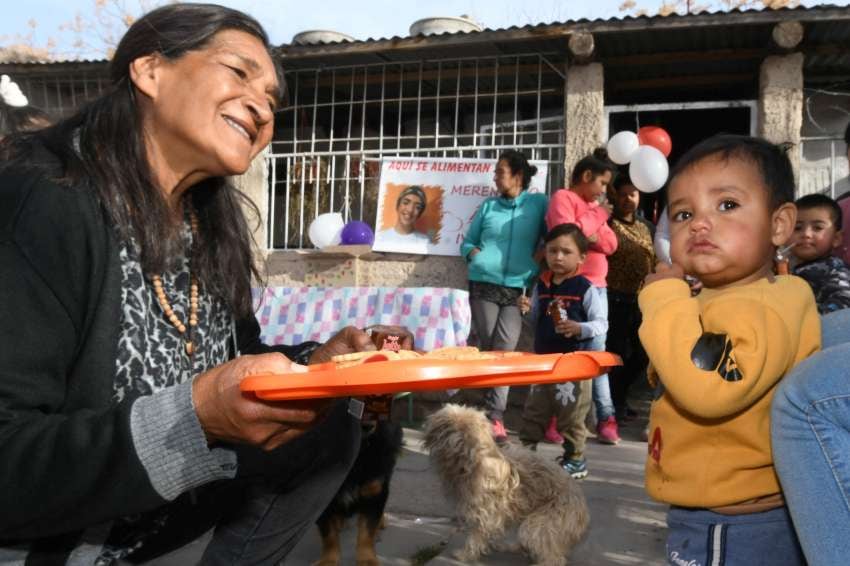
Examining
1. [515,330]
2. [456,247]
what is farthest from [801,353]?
[456,247]

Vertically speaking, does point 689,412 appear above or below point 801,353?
below

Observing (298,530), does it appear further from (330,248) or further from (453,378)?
(330,248)

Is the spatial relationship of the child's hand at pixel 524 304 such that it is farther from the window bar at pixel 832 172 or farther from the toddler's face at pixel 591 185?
the window bar at pixel 832 172

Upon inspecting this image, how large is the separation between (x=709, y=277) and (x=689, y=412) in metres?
0.37

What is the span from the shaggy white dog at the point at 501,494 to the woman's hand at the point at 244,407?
158cm

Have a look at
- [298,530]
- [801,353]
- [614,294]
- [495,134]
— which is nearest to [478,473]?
[298,530]

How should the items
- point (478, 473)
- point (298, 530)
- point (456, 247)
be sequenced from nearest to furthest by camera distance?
point (298, 530) → point (478, 473) → point (456, 247)

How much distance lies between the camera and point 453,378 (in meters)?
1.14

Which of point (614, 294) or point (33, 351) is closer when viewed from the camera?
point (33, 351)

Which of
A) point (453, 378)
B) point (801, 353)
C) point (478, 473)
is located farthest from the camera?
point (478, 473)

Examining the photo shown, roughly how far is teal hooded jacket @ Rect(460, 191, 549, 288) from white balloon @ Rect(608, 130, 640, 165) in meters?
0.91

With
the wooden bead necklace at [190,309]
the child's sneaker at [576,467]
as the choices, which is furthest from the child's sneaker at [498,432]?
the wooden bead necklace at [190,309]

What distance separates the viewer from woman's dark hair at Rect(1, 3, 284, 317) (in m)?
1.63

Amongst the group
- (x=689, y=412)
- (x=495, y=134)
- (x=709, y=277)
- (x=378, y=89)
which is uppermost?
Answer: (x=378, y=89)
